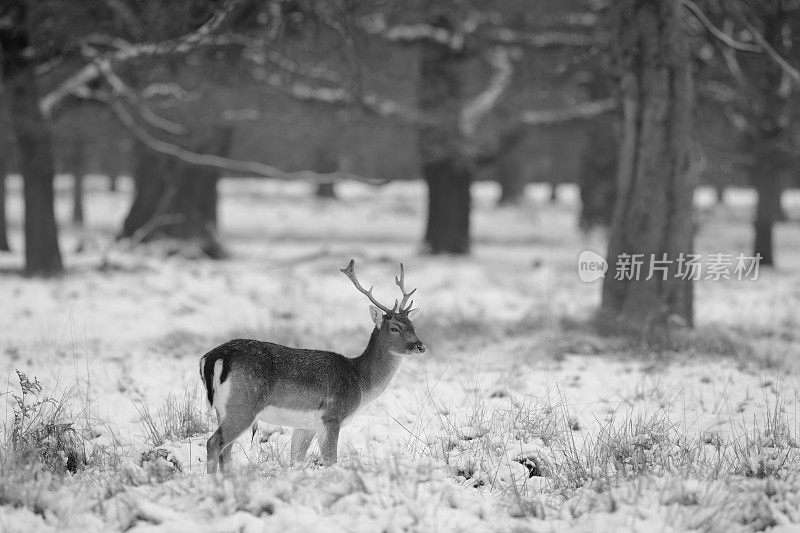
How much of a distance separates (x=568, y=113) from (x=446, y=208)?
3.47 meters

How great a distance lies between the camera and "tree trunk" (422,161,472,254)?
18.2m

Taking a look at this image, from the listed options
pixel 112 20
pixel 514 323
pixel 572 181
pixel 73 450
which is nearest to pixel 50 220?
pixel 112 20

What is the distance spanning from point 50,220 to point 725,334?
10.2 m

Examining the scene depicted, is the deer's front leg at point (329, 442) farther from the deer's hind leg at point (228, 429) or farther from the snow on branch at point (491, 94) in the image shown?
the snow on branch at point (491, 94)

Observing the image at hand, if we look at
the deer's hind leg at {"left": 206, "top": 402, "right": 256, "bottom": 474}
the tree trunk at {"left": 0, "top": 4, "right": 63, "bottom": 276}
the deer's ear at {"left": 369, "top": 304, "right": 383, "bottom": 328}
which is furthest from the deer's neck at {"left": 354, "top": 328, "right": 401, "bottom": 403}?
the tree trunk at {"left": 0, "top": 4, "right": 63, "bottom": 276}

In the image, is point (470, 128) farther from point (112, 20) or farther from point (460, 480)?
point (460, 480)

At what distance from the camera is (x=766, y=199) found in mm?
17797

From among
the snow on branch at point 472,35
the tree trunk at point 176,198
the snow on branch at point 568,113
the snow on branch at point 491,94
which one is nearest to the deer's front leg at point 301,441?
the snow on branch at point 491,94

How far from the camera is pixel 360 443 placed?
6.04 meters

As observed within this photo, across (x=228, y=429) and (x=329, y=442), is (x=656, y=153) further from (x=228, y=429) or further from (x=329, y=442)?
(x=228, y=429)

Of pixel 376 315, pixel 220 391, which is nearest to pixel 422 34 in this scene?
pixel 376 315

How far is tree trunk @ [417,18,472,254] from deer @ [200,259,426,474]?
37.3 feet

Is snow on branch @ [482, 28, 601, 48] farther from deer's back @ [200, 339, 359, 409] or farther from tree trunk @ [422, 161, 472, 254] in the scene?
deer's back @ [200, 339, 359, 409]

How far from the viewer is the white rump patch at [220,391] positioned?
4824 mm
